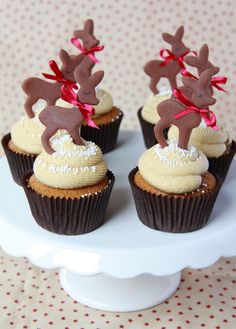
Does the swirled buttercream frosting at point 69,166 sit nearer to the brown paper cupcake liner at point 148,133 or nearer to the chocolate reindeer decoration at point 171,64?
the brown paper cupcake liner at point 148,133

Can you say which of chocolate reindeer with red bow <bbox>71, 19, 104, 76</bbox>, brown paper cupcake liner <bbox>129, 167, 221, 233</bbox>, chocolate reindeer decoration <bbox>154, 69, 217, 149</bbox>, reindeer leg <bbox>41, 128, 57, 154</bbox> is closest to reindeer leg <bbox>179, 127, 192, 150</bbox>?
chocolate reindeer decoration <bbox>154, 69, 217, 149</bbox>

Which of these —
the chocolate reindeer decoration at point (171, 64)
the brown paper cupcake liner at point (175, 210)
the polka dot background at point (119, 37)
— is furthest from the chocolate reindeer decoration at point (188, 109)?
the polka dot background at point (119, 37)

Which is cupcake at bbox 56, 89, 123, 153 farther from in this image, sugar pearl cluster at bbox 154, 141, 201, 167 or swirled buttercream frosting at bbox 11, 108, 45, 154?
sugar pearl cluster at bbox 154, 141, 201, 167

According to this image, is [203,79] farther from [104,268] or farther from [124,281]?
[124,281]

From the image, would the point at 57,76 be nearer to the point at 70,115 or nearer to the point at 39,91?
the point at 39,91

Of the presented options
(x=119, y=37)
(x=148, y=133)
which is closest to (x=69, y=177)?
(x=148, y=133)

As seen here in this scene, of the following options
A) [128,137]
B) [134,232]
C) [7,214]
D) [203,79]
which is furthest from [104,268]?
[128,137]
